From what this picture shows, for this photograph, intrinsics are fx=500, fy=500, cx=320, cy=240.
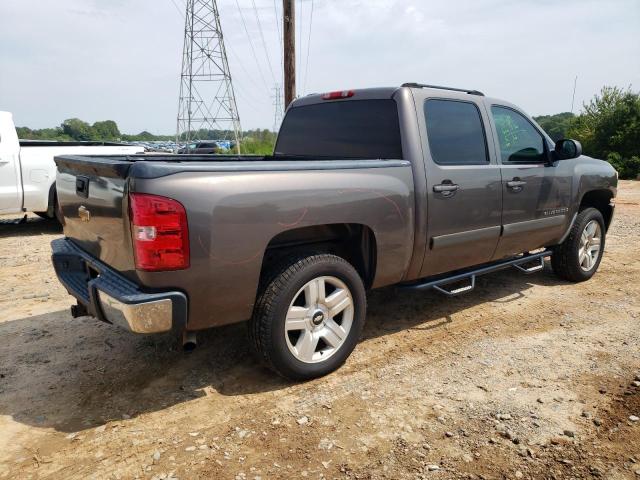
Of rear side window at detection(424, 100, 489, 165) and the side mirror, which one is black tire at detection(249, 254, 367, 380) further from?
the side mirror

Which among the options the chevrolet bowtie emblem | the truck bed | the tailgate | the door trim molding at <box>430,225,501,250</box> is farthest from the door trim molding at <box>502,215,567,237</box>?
the chevrolet bowtie emblem

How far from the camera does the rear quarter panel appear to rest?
259 cm

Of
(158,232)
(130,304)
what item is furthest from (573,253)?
(130,304)

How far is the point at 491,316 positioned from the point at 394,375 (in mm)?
1545

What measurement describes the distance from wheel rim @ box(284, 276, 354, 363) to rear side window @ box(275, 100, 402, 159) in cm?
115

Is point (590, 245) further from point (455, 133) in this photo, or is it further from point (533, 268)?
point (455, 133)

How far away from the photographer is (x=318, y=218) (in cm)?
307

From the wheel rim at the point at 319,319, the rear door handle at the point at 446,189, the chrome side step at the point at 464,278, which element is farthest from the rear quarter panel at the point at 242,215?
the chrome side step at the point at 464,278

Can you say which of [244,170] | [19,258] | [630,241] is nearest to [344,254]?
[244,170]

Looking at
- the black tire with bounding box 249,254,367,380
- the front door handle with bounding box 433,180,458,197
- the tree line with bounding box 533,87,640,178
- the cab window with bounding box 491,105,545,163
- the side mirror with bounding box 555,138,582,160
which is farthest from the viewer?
the tree line with bounding box 533,87,640,178

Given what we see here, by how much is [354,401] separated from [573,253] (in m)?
3.48

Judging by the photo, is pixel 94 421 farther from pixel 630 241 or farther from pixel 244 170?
pixel 630 241

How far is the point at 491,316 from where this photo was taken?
4480 millimetres

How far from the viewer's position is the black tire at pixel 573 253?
5.27 meters
